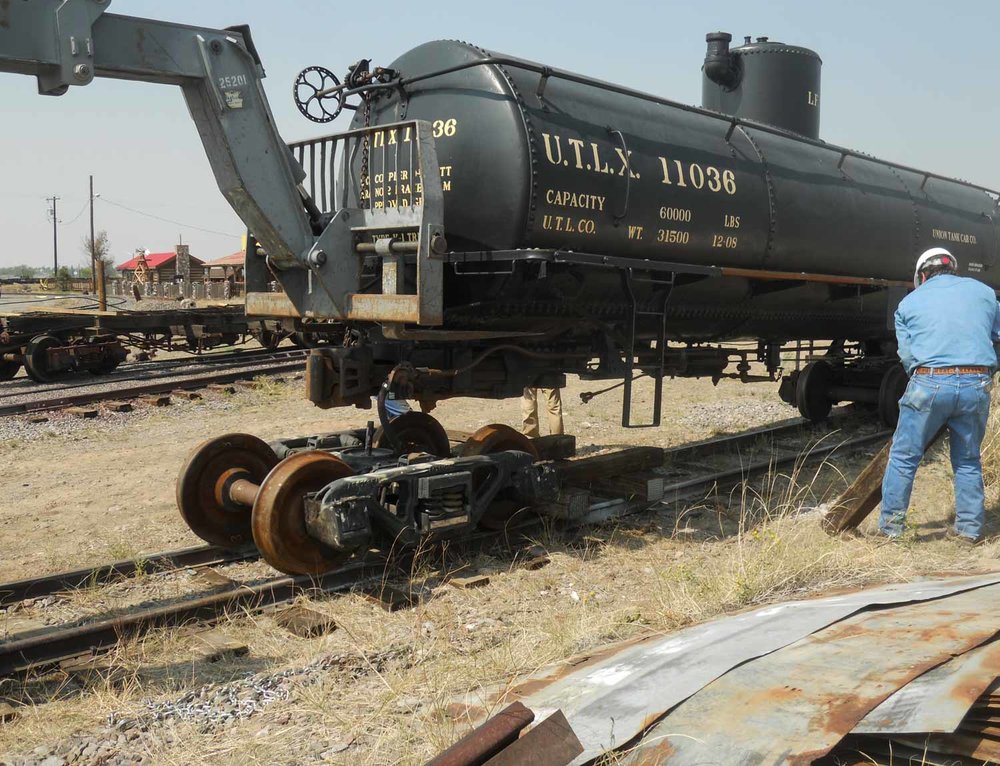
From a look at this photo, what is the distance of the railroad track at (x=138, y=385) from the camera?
1220cm

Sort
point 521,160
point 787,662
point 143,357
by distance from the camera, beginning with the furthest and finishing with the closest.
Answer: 1. point 143,357
2. point 521,160
3. point 787,662

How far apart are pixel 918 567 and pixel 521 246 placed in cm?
328

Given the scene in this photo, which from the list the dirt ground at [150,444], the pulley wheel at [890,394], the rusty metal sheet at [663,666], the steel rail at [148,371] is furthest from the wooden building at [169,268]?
the rusty metal sheet at [663,666]

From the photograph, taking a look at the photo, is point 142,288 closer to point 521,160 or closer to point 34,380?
point 34,380

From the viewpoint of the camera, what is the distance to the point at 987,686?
2.71 m

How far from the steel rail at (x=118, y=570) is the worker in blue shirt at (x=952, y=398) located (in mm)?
4647

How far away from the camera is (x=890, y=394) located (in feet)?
34.8

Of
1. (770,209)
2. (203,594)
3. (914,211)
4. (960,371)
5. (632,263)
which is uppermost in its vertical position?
(914,211)

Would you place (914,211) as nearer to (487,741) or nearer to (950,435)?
(950,435)

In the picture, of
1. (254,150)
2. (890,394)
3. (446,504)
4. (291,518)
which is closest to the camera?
(291,518)

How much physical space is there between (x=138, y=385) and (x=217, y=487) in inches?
337

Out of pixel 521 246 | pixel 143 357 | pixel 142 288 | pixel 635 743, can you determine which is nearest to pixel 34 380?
pixel 143 357

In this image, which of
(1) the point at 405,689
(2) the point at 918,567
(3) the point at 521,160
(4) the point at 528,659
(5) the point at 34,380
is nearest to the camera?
(1) the point at 405,689

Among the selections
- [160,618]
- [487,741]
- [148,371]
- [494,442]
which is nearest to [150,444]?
[494,442]
